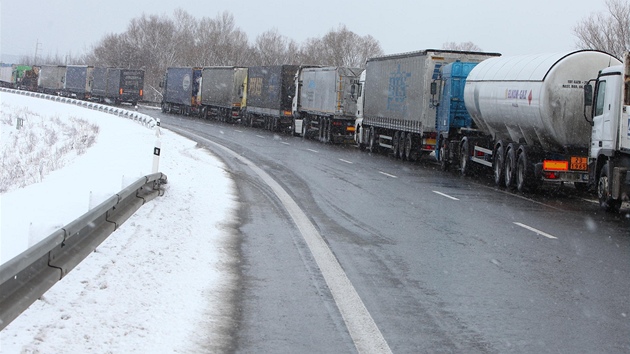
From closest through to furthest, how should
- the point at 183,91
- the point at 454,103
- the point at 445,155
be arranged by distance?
the point at 454,103, the point at 445,155, the point at 183,91

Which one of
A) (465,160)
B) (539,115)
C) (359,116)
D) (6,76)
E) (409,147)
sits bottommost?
(465,160)

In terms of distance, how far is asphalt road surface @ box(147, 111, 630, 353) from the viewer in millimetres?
6926

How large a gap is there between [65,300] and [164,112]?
228 feet

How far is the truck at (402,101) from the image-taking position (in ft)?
94.8

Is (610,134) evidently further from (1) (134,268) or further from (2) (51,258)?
(2) (51,258)

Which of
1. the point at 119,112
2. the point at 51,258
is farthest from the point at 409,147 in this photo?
the point at 51,258

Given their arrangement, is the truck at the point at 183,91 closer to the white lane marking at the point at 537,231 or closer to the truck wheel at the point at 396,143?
the truck wheel at the point at 396,143

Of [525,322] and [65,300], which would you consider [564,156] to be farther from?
[65,300]

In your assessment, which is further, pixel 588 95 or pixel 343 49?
pixel 343 49

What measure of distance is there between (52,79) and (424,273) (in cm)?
9370

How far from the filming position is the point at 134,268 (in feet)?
27.9

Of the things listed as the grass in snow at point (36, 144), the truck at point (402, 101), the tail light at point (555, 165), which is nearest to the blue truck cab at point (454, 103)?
the truck at point (402, 101)

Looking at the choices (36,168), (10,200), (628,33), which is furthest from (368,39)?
(10,200)

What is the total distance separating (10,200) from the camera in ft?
46.2
